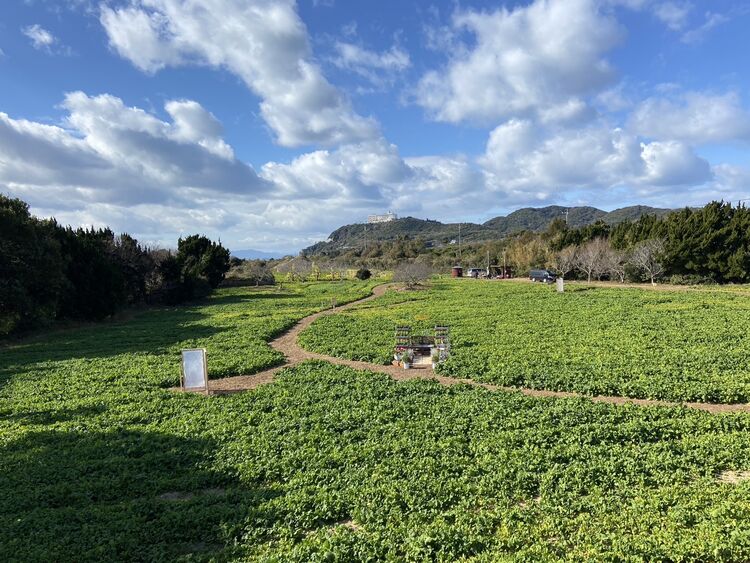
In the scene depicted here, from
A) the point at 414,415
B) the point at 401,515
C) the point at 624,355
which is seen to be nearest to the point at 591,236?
the point at 624,355

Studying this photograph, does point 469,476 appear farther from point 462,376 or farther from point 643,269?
point 643,269

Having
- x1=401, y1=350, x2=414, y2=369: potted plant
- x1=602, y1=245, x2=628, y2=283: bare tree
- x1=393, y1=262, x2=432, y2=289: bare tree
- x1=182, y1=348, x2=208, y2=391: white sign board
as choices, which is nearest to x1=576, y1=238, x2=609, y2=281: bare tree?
x1=602, y1=245, x2=628, y2=283: bare tree

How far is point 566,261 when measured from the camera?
2643 inches

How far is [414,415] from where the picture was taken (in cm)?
1232

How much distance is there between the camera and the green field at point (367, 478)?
6.65 m

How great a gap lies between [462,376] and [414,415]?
4.95 m

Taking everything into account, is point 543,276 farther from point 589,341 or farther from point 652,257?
point 589,341

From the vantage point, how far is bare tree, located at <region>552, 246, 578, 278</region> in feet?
219

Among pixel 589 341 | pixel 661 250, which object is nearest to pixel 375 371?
pixel 589 341

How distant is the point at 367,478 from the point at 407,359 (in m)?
10.2

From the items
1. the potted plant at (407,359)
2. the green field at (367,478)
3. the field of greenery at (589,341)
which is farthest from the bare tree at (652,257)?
the green field at (367,478)

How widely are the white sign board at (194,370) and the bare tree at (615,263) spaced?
5860 centimetres

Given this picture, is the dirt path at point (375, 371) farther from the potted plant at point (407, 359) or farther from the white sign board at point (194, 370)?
the white sign board at point (194, 370)

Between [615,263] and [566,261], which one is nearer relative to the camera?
[615,263]
